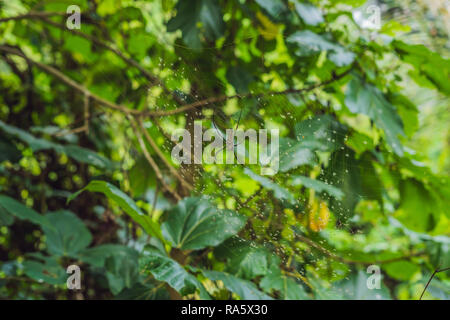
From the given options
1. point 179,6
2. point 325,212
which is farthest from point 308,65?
point 325,212

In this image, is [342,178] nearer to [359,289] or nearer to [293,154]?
[293,154]

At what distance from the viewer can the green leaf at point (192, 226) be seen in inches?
22.9

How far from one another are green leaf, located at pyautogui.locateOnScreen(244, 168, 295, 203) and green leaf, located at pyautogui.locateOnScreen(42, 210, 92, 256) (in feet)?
2.28

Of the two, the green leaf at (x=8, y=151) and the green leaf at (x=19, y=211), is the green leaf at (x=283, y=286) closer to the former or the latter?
the green leaf at (x=19, y=211)

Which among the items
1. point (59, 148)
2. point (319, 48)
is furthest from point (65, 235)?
point (319, 48)

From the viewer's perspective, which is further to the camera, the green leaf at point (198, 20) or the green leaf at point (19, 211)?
the green leaf at point (19, 211)

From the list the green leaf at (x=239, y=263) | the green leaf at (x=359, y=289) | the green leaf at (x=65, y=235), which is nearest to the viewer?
the green leaf at (x=239, y=263)

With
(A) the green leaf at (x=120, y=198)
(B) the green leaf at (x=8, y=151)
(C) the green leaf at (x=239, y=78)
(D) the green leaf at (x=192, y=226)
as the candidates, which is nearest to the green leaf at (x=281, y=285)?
(D) the green leaf at (x=192, y=226)

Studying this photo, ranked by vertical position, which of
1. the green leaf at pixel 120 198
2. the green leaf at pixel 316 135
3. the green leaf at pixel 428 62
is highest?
the green leaf at pixel 428 62

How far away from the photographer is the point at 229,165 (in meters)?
0.32

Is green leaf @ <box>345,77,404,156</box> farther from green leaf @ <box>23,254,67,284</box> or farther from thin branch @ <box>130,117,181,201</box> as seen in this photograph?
green leaf @ <box>23,254,67,284</box>

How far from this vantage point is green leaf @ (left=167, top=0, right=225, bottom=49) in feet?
1.72

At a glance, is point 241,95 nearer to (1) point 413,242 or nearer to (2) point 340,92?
(2) point 340,92

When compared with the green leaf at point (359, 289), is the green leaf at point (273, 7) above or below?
above
